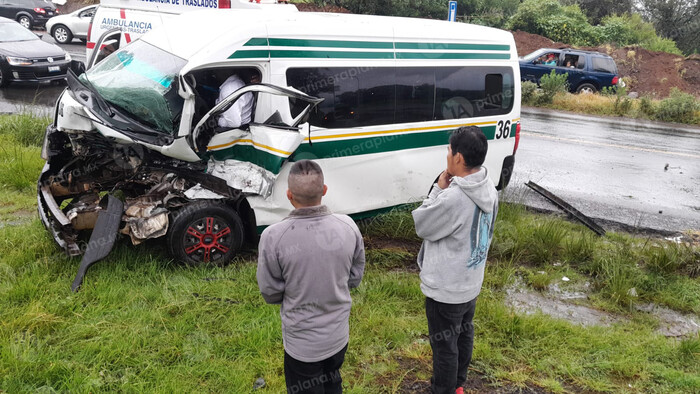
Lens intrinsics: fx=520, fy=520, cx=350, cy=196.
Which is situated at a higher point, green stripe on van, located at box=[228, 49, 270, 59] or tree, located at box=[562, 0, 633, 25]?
tree, located at box=[562, 0, 633, 25]

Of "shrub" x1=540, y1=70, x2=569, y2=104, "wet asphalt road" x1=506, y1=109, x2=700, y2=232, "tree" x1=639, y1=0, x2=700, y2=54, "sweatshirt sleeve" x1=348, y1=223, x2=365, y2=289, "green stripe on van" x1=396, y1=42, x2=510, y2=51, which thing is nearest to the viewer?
"sweatshirt sleeve" x1=348, y1=223, x2=365, y2=289

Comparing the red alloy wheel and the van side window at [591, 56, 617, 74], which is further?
the van side window at [591, 56, 617, 74]

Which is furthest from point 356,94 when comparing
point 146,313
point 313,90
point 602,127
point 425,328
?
point 602,127

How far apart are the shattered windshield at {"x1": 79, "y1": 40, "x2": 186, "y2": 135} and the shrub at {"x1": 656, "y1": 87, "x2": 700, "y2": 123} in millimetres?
17144

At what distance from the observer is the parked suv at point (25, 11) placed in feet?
75.6

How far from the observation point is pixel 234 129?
4.89 meters

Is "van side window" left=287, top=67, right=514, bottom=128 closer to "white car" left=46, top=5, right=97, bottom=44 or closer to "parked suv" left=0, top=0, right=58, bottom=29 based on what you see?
"white car" left=46, top=5, right=97, bottom=44

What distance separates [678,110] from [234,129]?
55.9 ft

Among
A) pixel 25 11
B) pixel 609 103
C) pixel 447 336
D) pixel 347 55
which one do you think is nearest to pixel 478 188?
pixel 447 336

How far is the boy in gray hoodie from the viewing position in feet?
9.41

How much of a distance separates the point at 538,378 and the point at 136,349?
289 centimetres

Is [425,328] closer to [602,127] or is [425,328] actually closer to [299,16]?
[299,16]

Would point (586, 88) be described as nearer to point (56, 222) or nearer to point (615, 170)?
point (615, 170)

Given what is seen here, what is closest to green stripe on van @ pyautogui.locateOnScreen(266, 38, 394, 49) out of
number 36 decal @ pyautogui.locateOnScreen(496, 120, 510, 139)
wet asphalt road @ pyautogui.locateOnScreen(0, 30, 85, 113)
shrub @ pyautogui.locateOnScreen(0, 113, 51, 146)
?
number 36 decal @ pyautogui.locateOnScreen(496, 120, 510, 139)
